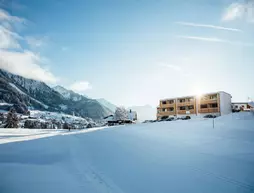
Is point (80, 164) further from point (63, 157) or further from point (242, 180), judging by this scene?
point (242, 180)

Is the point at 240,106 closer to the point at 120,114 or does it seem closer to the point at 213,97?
the point at 213,97

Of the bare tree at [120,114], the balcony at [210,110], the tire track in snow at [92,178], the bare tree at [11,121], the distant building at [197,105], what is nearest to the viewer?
the tire track in snow at [92,178]

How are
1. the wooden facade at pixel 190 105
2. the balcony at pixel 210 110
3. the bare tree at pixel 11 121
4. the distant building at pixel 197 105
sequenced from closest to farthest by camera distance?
the balcony at pixel 210 110, the distant building at pixel 197 105, the wooden facade at pixel 190 105, the bare tree at pixel 11 121

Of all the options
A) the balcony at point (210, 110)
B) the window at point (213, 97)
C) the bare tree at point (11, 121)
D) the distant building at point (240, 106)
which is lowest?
the bare tree at point (11, 121)

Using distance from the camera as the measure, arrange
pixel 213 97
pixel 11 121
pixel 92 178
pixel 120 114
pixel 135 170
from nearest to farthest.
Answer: pixel 92 178 → pixel 135 170 → pixel 213 97 → pixel 11 121 → pixel 120 114

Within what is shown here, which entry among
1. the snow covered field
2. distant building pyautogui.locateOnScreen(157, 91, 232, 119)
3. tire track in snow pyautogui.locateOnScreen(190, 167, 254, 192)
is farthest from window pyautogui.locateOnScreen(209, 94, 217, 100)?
tire track in snow pyautogui.locateOnScreen(190, 167, 254, 192)

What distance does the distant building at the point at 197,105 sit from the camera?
57.5 meters

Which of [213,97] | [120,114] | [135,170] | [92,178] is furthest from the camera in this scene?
[120,114]

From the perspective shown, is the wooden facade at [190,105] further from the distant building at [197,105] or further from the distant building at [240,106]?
the distant building at [240,106]

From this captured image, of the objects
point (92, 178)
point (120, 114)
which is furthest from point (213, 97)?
point (92, 178)

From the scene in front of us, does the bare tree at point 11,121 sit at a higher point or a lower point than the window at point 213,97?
lower

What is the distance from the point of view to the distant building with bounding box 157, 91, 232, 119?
189ft

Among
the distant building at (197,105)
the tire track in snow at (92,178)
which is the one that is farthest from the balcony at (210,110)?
the tire track in snow at (92,178)

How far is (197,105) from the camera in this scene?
205 feet
